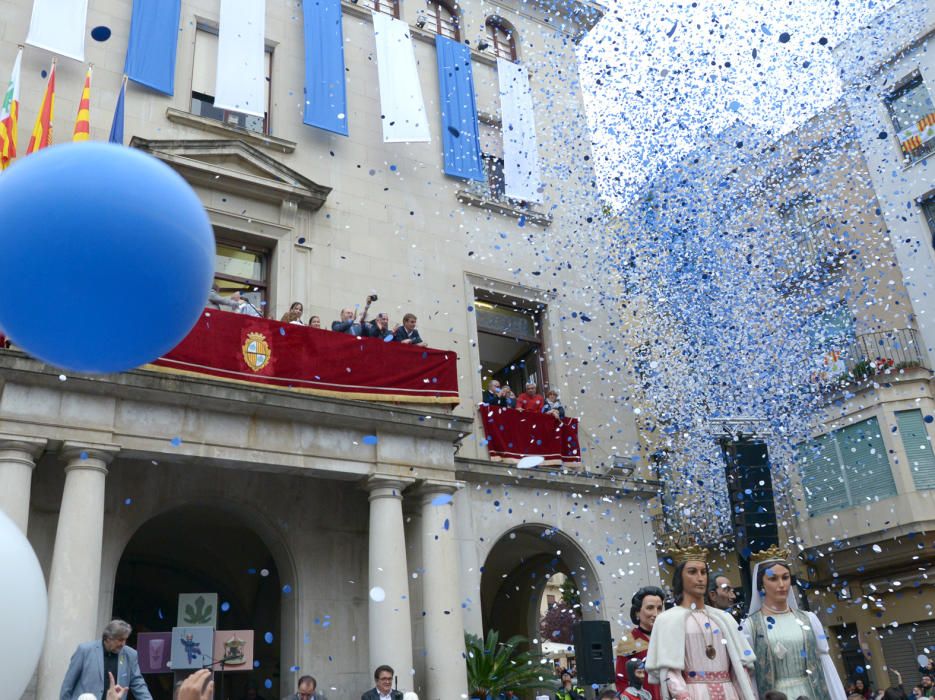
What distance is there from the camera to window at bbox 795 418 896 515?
74.1 feet

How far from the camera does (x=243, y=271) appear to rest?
15406 mm

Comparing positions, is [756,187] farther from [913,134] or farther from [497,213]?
[497,213]

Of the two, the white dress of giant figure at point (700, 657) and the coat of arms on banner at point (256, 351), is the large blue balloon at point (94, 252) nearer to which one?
the white dress of giant figure at point (700, 657)

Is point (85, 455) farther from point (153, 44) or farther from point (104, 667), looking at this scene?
point (153, 44)

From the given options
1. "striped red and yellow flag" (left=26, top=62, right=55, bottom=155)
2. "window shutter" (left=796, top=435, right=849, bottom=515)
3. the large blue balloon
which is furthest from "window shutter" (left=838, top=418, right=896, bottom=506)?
the large blue balloon

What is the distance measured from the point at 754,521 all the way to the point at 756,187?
16446mm

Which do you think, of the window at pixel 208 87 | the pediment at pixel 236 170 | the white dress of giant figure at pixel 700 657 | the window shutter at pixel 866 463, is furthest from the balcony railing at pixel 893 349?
the white dress of giant figure at pixel 700 657

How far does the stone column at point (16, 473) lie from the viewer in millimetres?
10000

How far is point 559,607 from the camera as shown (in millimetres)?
54188

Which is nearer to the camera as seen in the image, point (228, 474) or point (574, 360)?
point (228, 474)

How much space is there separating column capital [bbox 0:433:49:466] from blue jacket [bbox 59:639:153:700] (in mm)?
3263

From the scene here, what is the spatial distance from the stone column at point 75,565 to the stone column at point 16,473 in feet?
1.32

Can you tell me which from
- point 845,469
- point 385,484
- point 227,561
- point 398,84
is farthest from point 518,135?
point 845,469

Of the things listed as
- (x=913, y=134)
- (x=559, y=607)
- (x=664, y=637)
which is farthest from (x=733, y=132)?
(x=559, y=607)
